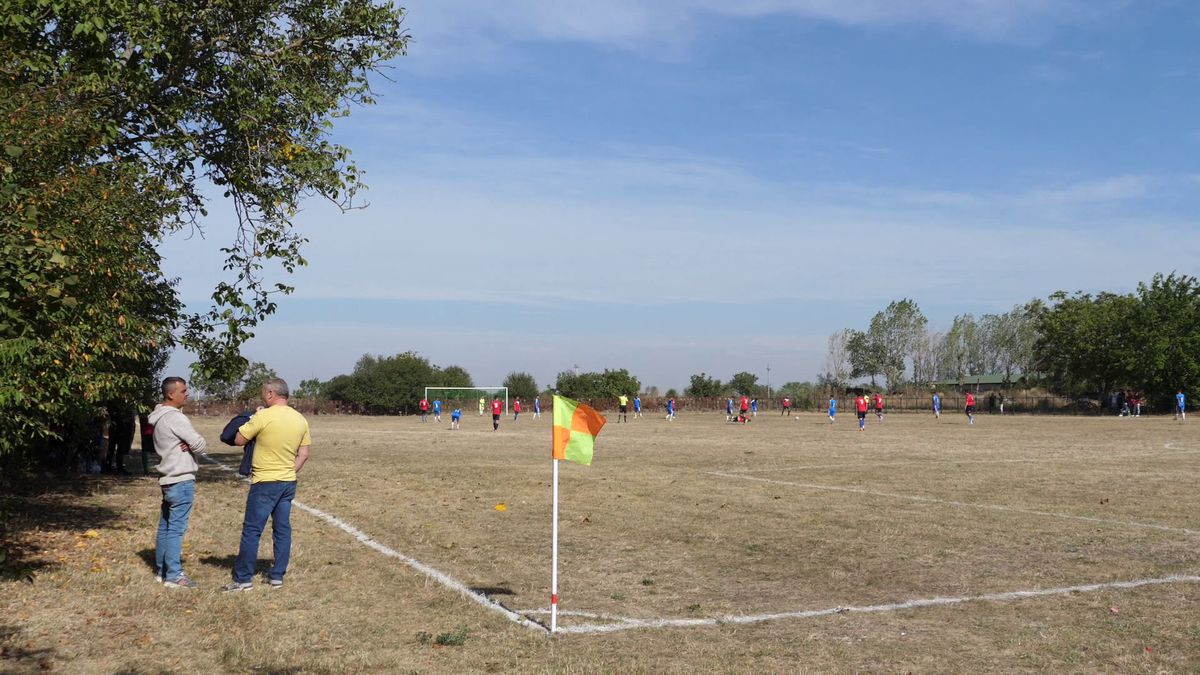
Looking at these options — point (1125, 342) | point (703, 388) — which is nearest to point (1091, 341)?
point (1125, 342)

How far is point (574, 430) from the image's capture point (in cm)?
833

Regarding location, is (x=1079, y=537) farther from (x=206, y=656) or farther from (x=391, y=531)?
→ (x=206, y=656)

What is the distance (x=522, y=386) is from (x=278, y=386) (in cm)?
10798

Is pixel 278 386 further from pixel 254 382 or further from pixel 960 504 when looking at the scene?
pixel 254 382

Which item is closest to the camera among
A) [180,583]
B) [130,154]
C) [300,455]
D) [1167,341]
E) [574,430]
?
[574,430]

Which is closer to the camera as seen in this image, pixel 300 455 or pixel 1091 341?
pixel 300 455

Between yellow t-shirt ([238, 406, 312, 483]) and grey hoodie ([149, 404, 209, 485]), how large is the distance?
47 cm

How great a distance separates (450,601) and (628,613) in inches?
65.4

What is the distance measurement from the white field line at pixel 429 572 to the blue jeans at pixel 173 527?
7.77 feet

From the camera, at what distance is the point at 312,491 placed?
18125 millimetres

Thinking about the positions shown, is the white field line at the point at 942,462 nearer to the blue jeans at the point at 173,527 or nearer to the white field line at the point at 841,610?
the white field line at the point at 841,610

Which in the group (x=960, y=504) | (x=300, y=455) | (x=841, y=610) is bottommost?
(x=841, y=610)

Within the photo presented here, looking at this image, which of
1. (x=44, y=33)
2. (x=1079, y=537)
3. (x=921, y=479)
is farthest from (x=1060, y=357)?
(x=44, y=33)

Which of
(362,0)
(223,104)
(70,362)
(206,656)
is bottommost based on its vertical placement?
(206,656)
